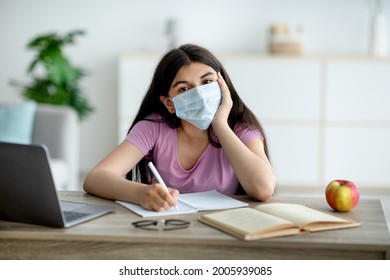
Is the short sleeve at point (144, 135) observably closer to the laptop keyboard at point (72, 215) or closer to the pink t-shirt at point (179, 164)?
the pink t-shirt at point (179, 164)

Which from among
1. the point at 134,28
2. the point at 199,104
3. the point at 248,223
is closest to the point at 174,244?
the point at 248,223

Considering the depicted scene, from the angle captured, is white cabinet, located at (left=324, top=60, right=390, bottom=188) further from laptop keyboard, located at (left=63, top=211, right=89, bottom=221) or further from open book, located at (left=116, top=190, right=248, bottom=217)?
laptop keyboard, located at (left=63, top=211, right=89, bottom=221)

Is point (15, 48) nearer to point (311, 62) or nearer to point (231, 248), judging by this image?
point (311, 62)

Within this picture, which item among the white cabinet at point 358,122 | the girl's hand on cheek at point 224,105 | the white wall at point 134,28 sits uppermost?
the white wall at point 134,28

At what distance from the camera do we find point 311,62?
552 cm

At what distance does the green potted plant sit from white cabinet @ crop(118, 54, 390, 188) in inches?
15.6

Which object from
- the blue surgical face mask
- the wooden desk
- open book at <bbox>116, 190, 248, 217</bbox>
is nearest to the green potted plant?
the blue surgical face mask

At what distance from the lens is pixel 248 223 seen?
1.49 meters

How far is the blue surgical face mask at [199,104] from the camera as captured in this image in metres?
2.13

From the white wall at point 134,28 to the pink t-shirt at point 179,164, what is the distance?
3675 mm

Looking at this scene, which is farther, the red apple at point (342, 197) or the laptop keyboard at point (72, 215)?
the red apple at point (342, 197)

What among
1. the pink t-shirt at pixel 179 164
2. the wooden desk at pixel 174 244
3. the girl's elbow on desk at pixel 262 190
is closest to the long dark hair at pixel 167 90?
the pink t-shirt at pixel 179 164
